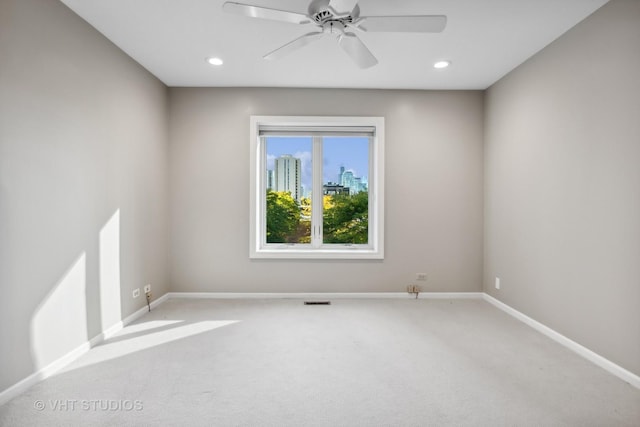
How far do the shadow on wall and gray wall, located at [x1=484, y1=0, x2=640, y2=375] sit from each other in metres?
3.74

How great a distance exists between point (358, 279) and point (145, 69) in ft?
10.6

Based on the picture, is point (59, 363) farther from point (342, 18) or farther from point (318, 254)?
point (342, 18)

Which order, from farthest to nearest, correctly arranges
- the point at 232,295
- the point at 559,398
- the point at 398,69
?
the point at 232,295
the point at 398,69
the point at 559,398

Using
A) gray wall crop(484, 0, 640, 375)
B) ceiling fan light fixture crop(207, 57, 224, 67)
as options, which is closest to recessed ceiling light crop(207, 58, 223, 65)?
ceiling fan light fixture crop(207, 57, 224, 67)

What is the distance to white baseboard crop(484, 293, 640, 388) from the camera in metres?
2.07

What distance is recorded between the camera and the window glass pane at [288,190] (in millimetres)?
4117

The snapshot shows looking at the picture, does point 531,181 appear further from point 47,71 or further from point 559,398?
point 47,71

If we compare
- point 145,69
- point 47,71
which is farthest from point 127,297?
point 145,69

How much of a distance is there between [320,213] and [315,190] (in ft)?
0.97

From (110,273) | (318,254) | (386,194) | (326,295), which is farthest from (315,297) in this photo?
(110,273)

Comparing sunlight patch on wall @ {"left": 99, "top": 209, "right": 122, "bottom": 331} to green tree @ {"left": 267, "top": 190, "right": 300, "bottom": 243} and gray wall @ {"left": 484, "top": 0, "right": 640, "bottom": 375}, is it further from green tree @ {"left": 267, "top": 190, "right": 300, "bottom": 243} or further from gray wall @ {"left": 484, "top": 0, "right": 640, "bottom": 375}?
gray wall @ {"left": 484, "top": 0, "right": 640, "bottom": 375}

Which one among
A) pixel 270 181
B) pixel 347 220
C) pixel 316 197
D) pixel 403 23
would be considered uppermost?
pixel 403 23

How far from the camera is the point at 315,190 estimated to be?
4102 mm

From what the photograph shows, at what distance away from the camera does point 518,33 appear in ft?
8.49
